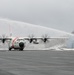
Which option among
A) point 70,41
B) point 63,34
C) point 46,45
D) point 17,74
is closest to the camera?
point 17,74

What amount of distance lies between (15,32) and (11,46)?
85.9ft

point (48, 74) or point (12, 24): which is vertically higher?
point (12, 24)

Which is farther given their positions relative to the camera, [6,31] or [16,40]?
[6,31]

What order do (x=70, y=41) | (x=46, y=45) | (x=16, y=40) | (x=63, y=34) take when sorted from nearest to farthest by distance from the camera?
(x=16, y=40), (x=63, y=34), (x=70, y=41), (x=46, y=45)

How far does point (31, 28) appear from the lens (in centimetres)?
7669

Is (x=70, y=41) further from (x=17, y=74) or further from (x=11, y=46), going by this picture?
(x=17, y=74)

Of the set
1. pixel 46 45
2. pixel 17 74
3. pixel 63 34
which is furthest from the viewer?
pixel 46 45

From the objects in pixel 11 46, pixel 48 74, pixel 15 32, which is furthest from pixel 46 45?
pixel 48 74

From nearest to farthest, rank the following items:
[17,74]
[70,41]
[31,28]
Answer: [17,74] → [31,28] → [70,41]

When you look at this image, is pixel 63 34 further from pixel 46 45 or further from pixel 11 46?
pixel 11 46

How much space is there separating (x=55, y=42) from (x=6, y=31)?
17.4 metres

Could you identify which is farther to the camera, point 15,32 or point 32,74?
point 15,32

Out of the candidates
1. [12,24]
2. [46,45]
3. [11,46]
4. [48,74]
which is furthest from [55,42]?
[48,74]

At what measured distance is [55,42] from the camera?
349ft
